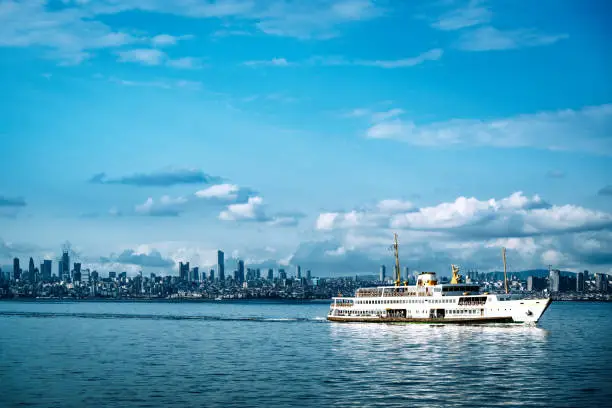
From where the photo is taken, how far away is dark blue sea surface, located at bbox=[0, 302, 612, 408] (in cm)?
5391

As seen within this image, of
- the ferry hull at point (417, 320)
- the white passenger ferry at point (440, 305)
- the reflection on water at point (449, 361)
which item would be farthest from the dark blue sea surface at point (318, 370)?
the white passenger ferry at point (440, 305)

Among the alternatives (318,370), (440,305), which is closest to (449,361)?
(318,370)

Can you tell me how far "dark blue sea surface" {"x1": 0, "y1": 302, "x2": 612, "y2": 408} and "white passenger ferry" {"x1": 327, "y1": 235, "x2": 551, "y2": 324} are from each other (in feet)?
10.5

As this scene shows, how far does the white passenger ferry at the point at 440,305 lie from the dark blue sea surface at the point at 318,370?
3.20m

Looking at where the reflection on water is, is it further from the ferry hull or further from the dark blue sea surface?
the ferry hull

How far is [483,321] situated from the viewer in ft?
391

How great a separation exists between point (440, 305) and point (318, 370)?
59560 mm

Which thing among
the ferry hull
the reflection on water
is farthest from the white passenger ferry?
the reflection on water

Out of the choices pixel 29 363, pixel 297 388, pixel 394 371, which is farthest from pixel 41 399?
pixel 394 371

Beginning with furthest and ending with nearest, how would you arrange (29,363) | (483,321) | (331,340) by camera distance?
(483,321), (331,340), (29,363)

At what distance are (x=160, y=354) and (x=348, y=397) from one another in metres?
40.8

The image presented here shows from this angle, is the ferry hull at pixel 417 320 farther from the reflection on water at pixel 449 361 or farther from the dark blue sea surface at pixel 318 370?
the dark blue sea surface at pixel 318 370

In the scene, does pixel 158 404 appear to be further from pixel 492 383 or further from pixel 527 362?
pixel 527 362

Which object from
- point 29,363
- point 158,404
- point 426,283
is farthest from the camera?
point 426,283
